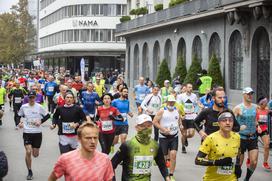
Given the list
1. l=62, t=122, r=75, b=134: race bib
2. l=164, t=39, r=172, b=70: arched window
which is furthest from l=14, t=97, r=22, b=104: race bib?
l=164, t=39, r=172, b=70: arched window

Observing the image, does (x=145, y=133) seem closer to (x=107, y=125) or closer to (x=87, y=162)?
(x=87, y=162)

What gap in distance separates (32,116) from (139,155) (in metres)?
5.73

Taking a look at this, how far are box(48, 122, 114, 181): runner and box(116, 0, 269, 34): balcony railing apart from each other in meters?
20.9

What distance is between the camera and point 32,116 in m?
12.5

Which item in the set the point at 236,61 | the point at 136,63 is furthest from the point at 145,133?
the point at 136,63

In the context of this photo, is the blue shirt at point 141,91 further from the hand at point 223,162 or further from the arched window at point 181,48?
the arched window at point 181,48

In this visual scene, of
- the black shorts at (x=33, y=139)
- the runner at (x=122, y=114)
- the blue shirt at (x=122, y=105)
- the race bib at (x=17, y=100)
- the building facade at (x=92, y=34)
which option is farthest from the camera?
the building facade at (x=92, y=34)

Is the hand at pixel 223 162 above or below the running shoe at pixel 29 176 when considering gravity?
above

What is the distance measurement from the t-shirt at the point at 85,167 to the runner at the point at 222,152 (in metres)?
1.90

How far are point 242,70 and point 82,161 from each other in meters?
24.2

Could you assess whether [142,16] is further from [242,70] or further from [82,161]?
[82,161]

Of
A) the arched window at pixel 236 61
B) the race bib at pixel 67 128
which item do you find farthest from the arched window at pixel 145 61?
the race bib at pixel 67 128

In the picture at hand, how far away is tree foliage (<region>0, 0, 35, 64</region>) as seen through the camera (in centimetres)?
9832

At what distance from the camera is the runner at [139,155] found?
283 inches
